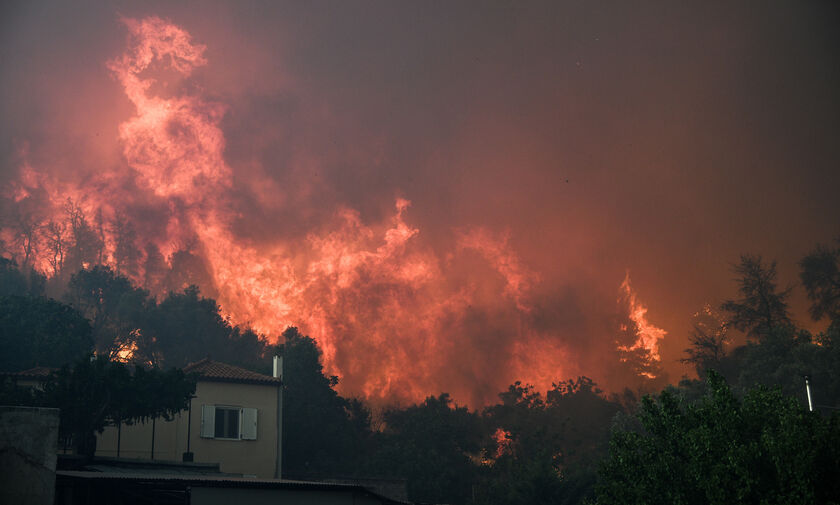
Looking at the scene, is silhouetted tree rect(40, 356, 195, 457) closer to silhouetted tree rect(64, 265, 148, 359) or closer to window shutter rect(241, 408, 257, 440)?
window shutter rect(241, 408, 257, 440)

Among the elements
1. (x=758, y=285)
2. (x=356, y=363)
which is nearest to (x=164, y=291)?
(x=356, y=363)

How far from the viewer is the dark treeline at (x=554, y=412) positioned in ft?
75.8

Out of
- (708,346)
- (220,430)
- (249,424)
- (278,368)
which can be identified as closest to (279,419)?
(249,424)

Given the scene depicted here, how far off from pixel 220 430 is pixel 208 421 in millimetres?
955

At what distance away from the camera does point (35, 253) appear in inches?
3944

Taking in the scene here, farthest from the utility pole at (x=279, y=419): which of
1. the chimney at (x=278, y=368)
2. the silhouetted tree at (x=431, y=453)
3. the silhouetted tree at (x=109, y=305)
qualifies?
the silhouetted tree at (x=109, y=305)

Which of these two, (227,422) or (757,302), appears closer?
(227,422)

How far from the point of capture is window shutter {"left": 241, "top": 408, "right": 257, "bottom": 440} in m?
44.0

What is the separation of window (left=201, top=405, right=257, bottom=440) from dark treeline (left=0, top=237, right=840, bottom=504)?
799 centimetres

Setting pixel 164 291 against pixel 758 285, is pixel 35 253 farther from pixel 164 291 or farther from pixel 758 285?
pixel 758 285

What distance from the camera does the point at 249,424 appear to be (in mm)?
44281

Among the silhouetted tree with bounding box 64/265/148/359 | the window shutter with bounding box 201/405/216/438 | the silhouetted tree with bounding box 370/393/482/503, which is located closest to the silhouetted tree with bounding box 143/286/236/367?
the silhouetted tree with bounding box 64/265/148/359

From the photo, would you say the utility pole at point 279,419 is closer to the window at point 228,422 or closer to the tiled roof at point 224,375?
the tiled roof at point 224,375

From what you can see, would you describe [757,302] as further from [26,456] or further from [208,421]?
[26,456]
